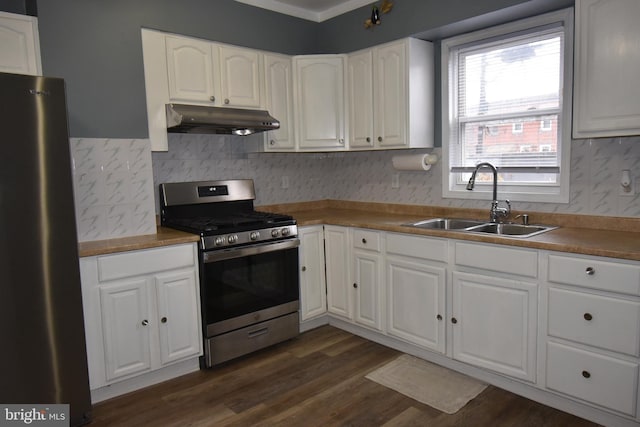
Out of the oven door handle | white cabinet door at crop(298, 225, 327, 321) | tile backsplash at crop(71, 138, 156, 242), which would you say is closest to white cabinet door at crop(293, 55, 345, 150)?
white cabinet door at crop(298, 225, 327, 321)

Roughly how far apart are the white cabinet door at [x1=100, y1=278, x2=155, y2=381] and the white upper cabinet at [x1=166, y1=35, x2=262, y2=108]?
1298mm

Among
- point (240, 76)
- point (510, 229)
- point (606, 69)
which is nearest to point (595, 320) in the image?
point (510, 229)

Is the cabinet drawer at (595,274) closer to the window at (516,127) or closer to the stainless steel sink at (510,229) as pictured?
the stainless steel sink at (510,229)

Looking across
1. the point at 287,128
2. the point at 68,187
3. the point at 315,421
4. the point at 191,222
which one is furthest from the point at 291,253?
the point at 68,187

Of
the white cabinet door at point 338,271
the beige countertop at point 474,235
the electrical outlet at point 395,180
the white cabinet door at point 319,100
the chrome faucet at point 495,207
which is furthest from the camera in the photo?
the electrical outlet at point 395,180

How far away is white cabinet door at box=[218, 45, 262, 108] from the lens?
3262 mm

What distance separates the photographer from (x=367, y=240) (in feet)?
10.6

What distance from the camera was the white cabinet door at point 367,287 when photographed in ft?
10.6

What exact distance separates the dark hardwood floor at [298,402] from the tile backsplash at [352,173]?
125cm

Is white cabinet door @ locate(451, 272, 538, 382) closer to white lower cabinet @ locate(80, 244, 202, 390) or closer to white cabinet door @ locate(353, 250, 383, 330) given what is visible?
white cabinet door @ locate(353, 250, 383, 330)

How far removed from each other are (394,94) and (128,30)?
1.85 meters

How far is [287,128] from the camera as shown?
143 inches

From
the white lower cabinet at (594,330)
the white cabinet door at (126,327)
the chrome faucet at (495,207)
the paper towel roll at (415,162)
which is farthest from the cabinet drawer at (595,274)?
the white cabinet door at (126,327)

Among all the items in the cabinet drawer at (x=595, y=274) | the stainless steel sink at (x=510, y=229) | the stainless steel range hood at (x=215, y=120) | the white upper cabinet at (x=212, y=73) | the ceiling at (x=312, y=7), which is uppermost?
the ceiling at (x=312, y=7)
